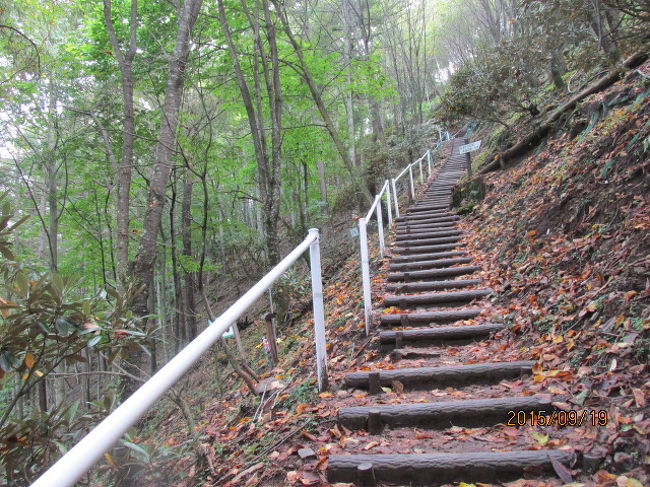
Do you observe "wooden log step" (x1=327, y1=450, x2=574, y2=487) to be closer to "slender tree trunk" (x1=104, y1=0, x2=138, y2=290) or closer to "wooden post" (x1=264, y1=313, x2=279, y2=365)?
"wooden post" (x1=264, y1=313, x2=279, y2=365)

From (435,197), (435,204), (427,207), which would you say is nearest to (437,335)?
(427,207)

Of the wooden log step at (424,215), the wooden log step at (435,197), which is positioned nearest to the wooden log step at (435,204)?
the wooden log step at (435,197)

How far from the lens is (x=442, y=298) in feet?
16.5

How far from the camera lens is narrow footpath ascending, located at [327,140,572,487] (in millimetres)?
2047

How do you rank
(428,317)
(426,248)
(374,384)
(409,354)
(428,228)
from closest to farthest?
(374,384), (409,354), (428,317), (426,248), (428,228)

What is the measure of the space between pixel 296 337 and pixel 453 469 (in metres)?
4.35

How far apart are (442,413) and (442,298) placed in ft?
8.55

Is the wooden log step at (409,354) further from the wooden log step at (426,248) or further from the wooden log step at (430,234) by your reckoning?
the wooden log step at (430,234)

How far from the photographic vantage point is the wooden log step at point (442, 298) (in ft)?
16.3

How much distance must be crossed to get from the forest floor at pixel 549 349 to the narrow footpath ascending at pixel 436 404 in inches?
2.0

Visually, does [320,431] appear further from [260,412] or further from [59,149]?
A: [59,149]

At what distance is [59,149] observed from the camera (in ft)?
30.2

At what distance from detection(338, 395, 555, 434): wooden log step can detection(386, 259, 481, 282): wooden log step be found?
11.4ft

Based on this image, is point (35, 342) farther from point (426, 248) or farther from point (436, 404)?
point (426, 248)
